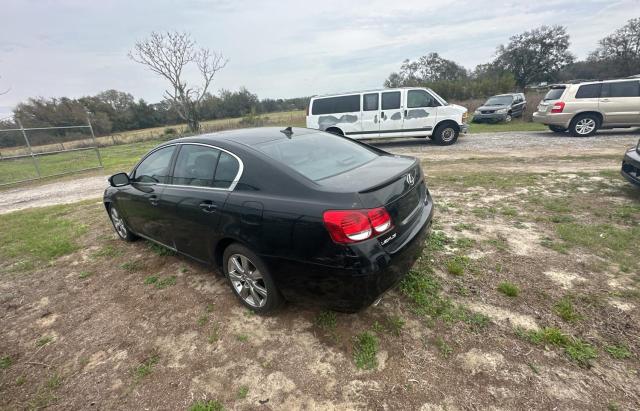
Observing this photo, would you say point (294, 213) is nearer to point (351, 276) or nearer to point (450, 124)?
point (351, 276)

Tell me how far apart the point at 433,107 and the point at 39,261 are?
10.5m

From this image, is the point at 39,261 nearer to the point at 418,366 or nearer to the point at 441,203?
the point at 418,366

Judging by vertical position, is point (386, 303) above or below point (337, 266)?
below

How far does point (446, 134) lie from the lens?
10.3 meters

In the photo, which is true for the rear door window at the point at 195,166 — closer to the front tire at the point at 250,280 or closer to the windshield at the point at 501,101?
the front tire at the point at 250,280

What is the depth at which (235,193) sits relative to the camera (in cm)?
242

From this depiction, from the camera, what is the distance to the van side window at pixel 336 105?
10609mm

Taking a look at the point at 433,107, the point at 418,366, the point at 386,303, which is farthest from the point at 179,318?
the point at 433,107

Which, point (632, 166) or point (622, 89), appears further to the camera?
point (622, 89)

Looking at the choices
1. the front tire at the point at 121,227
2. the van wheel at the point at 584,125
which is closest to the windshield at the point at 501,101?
the van wheel at the point at 584,125

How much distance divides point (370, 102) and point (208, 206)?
9.07 meters

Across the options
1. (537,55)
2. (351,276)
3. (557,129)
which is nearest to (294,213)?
(351,276)

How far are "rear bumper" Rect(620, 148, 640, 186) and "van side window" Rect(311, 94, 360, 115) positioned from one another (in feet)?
24.6

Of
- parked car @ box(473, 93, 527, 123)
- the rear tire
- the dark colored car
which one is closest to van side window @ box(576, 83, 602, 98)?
the rear tire
